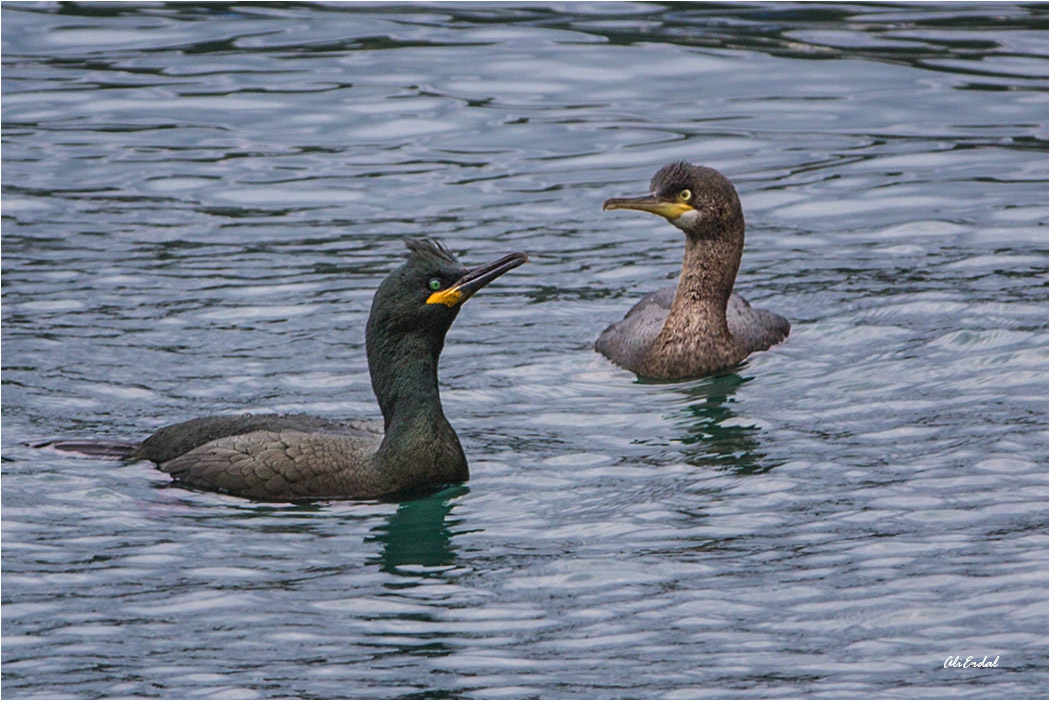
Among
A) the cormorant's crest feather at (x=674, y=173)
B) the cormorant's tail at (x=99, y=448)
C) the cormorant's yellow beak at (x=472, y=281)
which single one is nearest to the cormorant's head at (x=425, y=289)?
the cormorant's yellow beak at (x=472, y=281)

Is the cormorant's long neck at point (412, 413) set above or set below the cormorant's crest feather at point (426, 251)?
below

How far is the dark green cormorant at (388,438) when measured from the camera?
963 cm

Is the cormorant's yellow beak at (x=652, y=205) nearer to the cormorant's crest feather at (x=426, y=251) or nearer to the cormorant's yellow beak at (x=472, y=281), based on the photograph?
the cormorant's crest feather at (x=426, y=251)

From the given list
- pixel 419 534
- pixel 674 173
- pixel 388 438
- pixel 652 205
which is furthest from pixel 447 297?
pixel 674 173

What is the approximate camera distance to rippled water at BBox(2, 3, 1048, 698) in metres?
7.94

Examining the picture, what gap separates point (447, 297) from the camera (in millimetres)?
9688

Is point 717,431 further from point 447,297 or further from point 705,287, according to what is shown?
point 447,297

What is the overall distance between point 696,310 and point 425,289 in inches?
120

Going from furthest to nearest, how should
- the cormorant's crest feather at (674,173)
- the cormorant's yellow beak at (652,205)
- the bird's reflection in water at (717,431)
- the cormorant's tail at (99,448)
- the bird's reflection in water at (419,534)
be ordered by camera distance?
1. the cormorant's crest feather at (674,173)
2. the cormorant's yellow beak at (652,205)
3. the bird's reflection in water at (717,431)
4. the cormorant's tail at (99,448)
5. the bird's reflection in water at (419,534)

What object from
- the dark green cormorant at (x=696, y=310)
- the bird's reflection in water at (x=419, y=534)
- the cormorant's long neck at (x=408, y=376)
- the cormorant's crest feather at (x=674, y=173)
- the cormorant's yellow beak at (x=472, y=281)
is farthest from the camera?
the cormorant's crest feather at (x=674, y=173)

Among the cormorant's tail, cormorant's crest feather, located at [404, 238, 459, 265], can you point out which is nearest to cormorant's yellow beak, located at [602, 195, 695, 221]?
cormorant's crest feather, located at [404, 238, 459, 265]

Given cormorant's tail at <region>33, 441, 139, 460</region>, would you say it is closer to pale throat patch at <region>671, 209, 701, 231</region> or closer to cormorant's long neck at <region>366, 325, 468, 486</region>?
cormorant's long neck at <region>366, 325, 468, 486</region>

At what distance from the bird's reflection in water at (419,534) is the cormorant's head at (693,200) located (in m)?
3.35

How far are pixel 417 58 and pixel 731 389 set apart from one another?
906 cm
